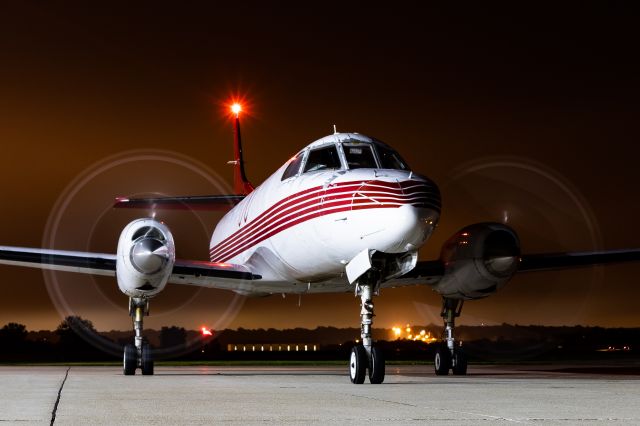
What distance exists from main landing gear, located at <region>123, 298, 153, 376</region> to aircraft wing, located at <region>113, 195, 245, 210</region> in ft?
32.8

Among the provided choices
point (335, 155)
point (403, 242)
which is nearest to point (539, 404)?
point (403, 242)

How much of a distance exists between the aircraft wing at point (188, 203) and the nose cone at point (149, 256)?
11.9 metres

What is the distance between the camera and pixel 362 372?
1588cm

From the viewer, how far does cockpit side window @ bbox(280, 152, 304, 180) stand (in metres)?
19.5

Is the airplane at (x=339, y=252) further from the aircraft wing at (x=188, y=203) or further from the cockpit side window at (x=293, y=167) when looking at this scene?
the aircraft wing at (x=188, y=203)

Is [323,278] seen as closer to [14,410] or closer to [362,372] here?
[362,372]

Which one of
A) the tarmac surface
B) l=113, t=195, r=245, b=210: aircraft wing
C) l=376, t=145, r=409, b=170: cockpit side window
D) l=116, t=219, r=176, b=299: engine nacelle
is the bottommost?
the tarmac surface

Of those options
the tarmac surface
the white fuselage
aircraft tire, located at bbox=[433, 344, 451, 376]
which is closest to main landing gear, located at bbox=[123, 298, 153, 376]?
the white fuselage

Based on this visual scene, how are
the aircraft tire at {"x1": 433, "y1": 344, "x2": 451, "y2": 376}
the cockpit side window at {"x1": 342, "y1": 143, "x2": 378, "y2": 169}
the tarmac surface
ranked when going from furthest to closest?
the aircraft tire at {"x1": 433, "y1": 344, "x2": 451, "y2": 376}
the cockpit side window at {"x1": 342, "y1": 143, "x2": 378, "y2": 169}
the tarmac surface

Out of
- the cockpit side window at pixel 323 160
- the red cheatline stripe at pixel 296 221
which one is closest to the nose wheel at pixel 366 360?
the red cheatline stripe at pixel 296 221

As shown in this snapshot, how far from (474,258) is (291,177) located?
515 cm

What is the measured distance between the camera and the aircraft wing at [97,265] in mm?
21953

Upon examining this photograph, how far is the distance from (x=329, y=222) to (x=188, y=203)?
1692cm

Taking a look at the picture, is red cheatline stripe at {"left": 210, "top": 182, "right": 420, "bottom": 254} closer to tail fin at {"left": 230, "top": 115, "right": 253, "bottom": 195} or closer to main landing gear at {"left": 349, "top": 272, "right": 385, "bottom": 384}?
main landing gear at {"left": 349, "top": 272, "right": 385, "bottom": 384}
